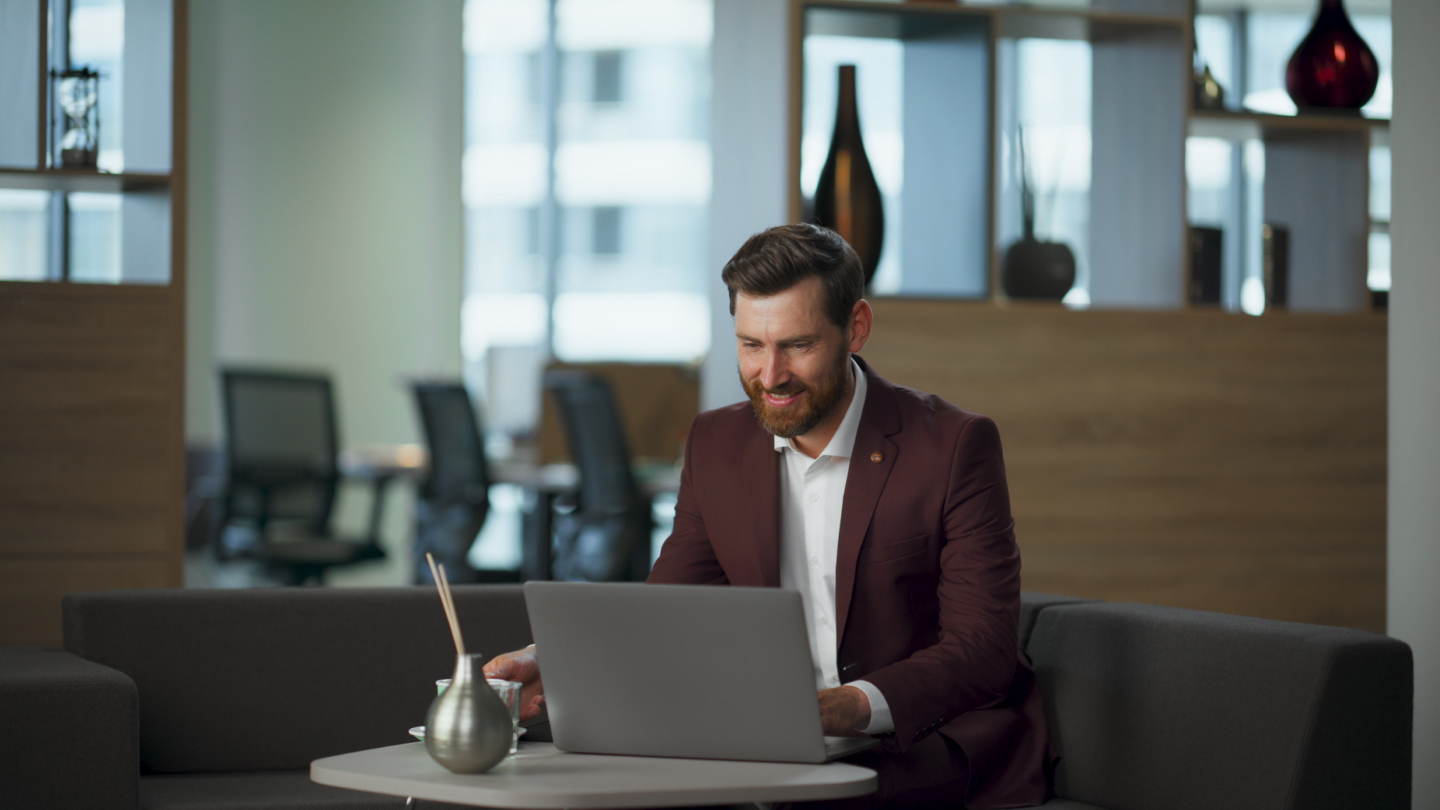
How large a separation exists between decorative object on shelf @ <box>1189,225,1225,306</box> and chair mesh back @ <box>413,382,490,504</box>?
3.03 metres

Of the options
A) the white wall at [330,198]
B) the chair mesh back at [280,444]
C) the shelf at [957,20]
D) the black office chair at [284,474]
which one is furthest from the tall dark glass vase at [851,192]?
the white wall at [330,198]

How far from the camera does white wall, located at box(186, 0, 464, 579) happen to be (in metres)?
7.91

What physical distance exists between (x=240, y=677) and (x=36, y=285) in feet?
4.72

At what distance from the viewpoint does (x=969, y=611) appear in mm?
1917

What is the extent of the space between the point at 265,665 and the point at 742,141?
6.51 feet

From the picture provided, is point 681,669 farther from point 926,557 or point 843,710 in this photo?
point 926,557

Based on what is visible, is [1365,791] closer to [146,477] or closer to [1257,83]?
[146,477]

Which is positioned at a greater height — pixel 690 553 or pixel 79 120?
pixel 79 120

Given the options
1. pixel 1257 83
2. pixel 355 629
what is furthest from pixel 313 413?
pixel 1257 83

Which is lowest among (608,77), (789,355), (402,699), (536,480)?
(402,699)

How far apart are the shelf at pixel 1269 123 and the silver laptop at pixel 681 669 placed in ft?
8.85

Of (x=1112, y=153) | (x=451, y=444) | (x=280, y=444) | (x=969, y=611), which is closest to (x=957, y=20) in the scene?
(x=1112, y=153)

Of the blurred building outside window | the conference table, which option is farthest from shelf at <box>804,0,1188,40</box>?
the blurred building outside window

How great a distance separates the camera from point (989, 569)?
6.37ft
